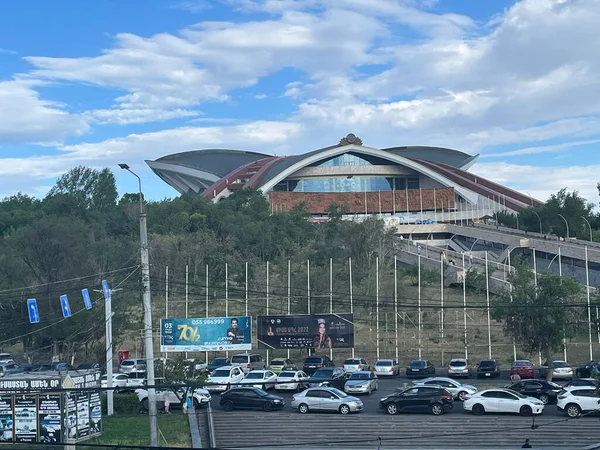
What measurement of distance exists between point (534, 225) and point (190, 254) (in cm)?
3959

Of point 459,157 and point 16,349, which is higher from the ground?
point 459,157

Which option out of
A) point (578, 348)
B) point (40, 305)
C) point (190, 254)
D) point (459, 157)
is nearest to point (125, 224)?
point (190, 254)

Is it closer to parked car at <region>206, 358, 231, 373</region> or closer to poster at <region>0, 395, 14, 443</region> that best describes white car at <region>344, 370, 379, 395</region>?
parked car at <region>206, 358, 231, 373</region>

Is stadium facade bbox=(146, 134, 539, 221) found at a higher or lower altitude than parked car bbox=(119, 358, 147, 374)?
higher

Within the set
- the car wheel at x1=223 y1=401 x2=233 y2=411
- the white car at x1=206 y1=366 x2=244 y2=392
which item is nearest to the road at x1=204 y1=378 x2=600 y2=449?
the car wheel at x1=223 y1=401 x2=233 y2=411

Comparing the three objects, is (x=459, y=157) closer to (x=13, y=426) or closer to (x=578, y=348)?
(x=578, y=348)

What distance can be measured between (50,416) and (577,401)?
15.4 meters

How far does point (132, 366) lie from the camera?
3456cm

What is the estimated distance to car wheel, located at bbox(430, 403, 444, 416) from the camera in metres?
23.6

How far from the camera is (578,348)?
127 ft

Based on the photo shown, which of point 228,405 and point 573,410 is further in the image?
point 228,405

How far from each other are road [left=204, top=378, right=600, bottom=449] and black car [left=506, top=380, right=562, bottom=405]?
45 centimetres

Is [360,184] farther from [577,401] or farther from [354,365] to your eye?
[577,401]

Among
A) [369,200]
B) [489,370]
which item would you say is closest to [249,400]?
[489,370]
